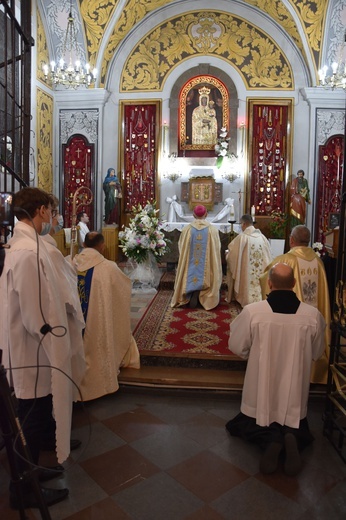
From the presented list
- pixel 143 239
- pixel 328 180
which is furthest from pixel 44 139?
pixel 328 180

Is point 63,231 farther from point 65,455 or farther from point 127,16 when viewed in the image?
point 65,455

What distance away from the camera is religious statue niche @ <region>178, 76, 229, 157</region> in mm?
13547

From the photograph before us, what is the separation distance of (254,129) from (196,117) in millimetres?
1764

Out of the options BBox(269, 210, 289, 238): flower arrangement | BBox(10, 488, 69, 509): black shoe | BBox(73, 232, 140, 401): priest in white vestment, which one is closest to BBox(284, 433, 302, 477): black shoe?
BBox(10, 488, 69, 509): black shoe

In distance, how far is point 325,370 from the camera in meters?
4.69

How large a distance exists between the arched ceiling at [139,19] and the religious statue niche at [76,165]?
1.81 meters

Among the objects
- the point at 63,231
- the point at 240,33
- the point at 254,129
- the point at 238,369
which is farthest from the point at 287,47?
the point at 238,369

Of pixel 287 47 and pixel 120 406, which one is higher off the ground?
pixel 287 47

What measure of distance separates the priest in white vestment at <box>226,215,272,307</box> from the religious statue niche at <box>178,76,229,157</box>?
6403 mm

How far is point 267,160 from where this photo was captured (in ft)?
44.0

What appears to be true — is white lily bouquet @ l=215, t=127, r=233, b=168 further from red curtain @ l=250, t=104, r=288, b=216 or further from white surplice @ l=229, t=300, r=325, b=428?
white surplice @ l=229, t=300, r=325, b=428

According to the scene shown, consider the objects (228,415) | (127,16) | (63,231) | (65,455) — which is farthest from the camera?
(127,16)

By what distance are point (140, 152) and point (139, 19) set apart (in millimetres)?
3755

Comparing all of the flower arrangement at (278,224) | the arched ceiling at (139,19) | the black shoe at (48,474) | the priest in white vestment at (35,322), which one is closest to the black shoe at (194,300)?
the black shoe at (48,474)
